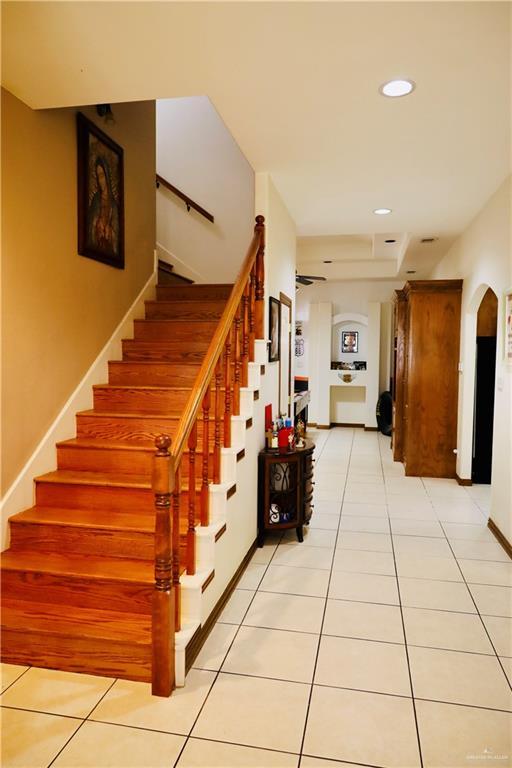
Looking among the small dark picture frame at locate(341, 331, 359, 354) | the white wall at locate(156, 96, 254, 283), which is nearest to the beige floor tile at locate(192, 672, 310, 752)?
the white wall at locate(156, 96, 254, 283)

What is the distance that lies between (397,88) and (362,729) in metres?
2.98

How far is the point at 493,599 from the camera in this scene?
3.12 meters

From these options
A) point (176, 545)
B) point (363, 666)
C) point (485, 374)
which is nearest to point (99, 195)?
point (176, 545)

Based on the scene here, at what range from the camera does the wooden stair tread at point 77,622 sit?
2.34 metres

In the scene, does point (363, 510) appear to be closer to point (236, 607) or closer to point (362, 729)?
point (236, 607)

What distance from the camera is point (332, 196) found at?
446cm

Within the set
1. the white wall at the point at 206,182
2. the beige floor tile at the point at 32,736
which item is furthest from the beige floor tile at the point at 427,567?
the white wall at the point at 206,182

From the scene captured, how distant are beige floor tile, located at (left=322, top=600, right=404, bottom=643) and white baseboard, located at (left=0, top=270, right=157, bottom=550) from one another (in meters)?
1.89

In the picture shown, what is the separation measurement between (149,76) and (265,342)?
189 cm

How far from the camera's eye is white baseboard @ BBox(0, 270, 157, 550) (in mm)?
2938

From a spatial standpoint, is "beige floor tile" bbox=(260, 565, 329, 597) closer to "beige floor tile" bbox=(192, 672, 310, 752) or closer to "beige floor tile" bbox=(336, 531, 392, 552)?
"beige floor tile" bbox=(336, 531, 392, 552)

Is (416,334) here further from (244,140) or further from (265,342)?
(244,140)

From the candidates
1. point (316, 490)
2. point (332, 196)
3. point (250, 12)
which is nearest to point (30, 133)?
point (250, 12)

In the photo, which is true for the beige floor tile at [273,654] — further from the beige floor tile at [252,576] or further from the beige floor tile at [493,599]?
the beige floor tile at [493,599]
